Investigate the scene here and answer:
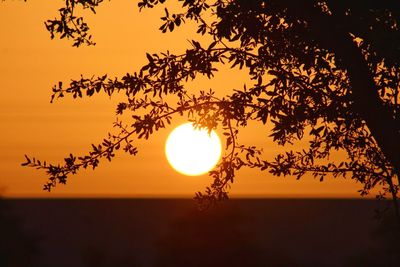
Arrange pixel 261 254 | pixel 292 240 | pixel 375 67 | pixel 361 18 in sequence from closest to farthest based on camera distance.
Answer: pixel 361 18, pixel 375 67, pixel 261 254, pixel 292 240

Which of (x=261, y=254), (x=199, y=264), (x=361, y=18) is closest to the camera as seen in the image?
(x=361, y=18)

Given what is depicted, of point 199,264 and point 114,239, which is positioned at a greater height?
point 114,239

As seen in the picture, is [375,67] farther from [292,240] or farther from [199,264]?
[292,240]

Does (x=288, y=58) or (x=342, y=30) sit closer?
(x=342, y=30)

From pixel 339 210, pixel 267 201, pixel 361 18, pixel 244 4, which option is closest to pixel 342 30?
pixel 361 18

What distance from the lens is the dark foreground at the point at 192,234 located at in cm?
5244

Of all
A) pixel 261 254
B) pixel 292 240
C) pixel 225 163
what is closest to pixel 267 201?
pixel 292 240

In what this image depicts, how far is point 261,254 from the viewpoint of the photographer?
181ft

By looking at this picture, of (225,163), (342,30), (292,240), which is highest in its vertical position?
(292,240)

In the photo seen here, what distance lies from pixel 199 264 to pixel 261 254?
4894mm

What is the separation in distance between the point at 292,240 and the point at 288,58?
4212 inches

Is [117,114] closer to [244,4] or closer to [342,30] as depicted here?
[244,4]

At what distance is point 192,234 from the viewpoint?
5216 cm

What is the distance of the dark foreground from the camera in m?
52.4
